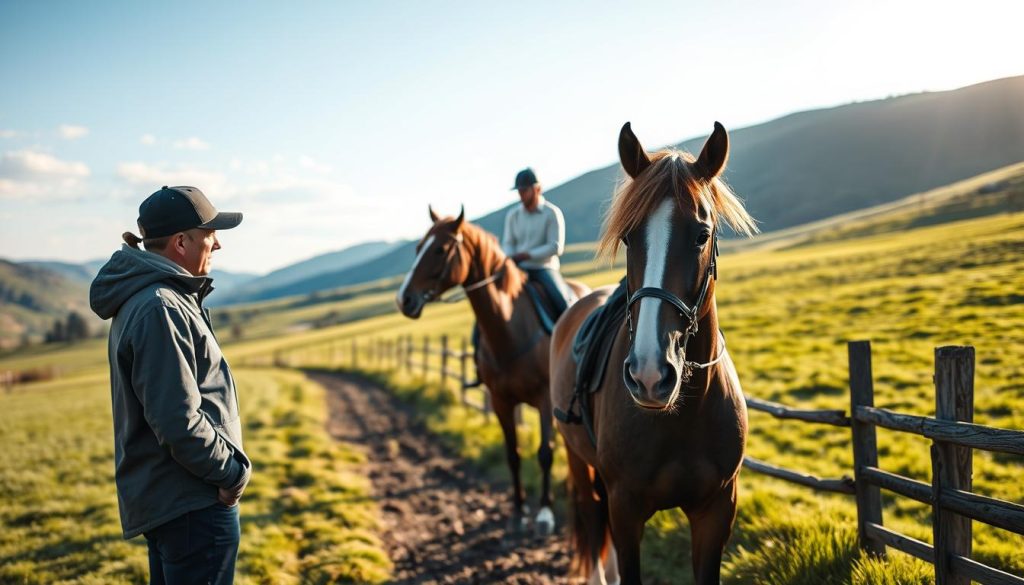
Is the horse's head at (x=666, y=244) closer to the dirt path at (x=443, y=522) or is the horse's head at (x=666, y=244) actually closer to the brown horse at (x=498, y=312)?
the brown horse at (x=498, y=312)

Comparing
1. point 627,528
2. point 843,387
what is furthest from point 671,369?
point 843,387

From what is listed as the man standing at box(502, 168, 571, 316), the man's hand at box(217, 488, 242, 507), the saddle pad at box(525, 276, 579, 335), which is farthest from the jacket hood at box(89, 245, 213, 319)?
the man standing at box(502, 168, 571, 316)

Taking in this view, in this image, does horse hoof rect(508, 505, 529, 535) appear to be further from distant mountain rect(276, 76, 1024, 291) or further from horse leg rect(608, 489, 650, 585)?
distant mountain rect(276, 76, 1024, 291)

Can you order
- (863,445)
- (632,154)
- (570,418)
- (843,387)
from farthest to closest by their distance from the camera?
(843,387) → (863,445) → (570,418) → (632,154)

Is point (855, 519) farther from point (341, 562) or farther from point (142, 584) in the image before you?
point (142, 584)

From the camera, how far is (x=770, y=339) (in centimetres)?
1759

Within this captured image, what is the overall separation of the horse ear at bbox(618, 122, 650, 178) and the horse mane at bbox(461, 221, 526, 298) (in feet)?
11.4

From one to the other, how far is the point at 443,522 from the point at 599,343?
4182 millimetres

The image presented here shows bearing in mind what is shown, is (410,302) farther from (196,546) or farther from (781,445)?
(781,445)

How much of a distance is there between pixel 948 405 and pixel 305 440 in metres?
11.0

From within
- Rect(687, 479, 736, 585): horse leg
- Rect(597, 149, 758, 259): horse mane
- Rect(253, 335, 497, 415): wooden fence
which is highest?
Rect(597, 149, 758, 259): horse mane

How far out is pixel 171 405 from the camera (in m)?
2.40

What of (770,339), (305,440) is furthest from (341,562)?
(770,339)

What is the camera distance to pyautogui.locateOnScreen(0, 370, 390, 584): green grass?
555 cm
